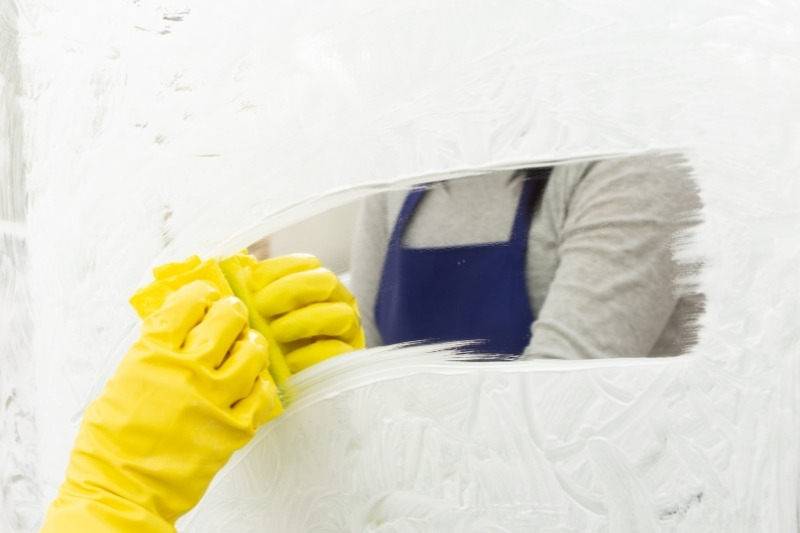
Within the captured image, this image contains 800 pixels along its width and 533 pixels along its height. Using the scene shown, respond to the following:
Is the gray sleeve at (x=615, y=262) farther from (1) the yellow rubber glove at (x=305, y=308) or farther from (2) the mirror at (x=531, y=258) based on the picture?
(1) the yellow rubber glove at (x=305, y=308)

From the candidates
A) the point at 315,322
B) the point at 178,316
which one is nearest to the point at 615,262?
the point at 315,322

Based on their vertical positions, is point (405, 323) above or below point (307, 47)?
below

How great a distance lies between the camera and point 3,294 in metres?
1.05

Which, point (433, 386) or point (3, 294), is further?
point (3, 294)

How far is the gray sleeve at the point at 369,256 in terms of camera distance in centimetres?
75

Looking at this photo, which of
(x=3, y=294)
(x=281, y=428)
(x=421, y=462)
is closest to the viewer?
(x=421, y=462)

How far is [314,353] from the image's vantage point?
31.8 inches

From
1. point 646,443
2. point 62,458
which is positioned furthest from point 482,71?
point 62,458

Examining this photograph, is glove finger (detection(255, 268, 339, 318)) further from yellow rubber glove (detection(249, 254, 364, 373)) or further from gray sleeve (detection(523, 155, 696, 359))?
gray sleeve (detection(523, 155, 696, 359))

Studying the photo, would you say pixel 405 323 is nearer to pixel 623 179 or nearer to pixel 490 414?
pixel 490 414

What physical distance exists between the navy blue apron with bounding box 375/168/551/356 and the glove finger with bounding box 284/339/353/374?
66 millimetres

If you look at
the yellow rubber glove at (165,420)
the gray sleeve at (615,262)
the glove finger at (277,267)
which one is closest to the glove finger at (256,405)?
the yellow rubber glove at (165,420)

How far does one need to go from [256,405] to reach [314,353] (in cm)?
10

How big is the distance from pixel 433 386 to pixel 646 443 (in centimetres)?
23
